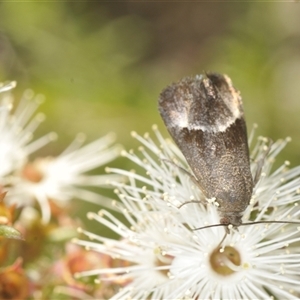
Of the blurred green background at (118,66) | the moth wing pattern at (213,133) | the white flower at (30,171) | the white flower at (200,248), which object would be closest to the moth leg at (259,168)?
the white flower at (200,248)

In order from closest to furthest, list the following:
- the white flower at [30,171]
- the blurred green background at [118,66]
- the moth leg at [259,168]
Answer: the moth leg at [259,168], the white flower at [30,171], the blurred green background at [118,66]

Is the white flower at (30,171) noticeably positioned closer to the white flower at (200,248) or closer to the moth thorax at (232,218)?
the white flower at (200,248)

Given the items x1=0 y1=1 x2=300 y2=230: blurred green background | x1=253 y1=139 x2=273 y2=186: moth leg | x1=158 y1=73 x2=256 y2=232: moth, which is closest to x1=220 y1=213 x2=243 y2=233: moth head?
x1=158 y1=73 x2=256 y2=232: moth

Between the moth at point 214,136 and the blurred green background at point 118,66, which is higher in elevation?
the blurred green background at point 118,66

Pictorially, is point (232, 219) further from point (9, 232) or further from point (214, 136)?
point (9, 232)

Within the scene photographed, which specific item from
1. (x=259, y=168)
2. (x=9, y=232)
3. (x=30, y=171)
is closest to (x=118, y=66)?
(x=30, y=171)

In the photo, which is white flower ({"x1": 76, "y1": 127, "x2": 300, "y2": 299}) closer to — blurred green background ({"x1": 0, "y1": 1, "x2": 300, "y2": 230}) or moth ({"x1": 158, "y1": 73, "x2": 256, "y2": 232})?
moth ({"x1": 158, "y1": 73, "x2": 256, "y2": 232})

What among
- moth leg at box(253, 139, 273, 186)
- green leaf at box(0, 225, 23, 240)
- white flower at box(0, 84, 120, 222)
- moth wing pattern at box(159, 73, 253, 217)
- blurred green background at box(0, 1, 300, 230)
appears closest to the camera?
green leaf at box(0, 225, 23, 240)
